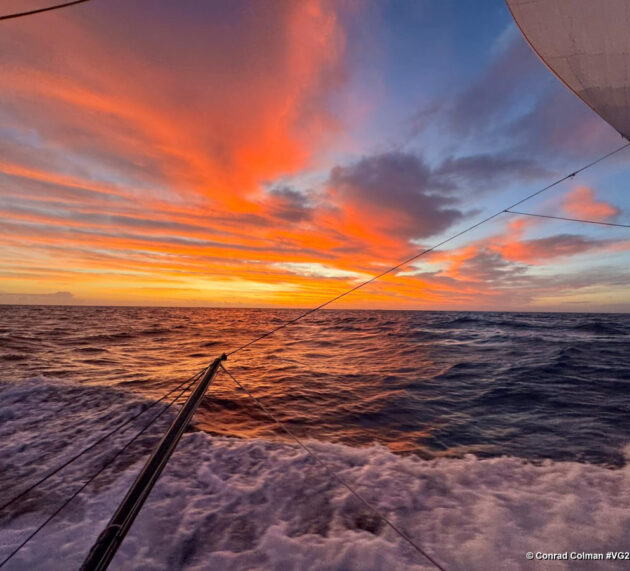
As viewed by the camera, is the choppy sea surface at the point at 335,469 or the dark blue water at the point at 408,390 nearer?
the choppy sea surface at the point at 335,469

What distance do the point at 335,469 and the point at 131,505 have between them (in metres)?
4.30

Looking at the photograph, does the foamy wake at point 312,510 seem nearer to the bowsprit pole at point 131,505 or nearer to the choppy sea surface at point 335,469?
the choppy sea surface at point 335,469

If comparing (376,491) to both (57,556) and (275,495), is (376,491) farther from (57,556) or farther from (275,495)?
(57,556)

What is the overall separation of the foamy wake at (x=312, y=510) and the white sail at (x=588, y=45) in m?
6.97

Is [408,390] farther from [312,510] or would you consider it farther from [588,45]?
[588,45]

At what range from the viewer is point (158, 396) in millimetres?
9422

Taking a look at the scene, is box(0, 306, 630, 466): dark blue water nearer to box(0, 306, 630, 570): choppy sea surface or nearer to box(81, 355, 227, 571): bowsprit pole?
box(0, 306, 630, 570): choppy sea surface

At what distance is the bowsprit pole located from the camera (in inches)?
64.2

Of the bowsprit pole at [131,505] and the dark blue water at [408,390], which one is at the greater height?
the bowsprit pole at [131,505]

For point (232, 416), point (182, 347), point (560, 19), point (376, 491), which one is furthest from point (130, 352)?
point (560, 19)

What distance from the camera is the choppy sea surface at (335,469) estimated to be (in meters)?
3.73

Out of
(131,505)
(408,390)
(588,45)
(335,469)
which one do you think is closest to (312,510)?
(335,469)

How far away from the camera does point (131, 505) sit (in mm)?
1991

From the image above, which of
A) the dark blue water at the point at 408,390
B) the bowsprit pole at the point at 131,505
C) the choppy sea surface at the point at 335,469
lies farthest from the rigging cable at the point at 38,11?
the dark blue water at the point at 408,390
